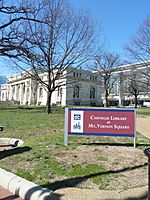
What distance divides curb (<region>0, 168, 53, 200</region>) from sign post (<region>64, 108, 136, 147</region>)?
10.6ft

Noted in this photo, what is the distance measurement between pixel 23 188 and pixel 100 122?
4.05 m

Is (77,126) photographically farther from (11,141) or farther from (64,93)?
(64,93)

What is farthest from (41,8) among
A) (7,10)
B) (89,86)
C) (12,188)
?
(89,86)

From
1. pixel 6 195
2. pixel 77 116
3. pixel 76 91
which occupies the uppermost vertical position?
pixel 76 91

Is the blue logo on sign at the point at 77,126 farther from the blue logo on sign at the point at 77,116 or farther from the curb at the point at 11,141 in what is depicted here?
the curb at the point at 11,141

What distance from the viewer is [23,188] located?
15.4 feet

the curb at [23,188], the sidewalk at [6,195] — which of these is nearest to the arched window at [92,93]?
the curb at [23,188]

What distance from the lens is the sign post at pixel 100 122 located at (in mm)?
8195

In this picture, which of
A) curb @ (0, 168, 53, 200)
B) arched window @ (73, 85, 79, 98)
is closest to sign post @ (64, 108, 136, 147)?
curb @ (0, 168, 53, 200)

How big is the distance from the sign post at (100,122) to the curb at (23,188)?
3.23 m

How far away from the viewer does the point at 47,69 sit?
88.5 feet

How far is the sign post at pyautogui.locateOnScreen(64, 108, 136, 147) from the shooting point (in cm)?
820

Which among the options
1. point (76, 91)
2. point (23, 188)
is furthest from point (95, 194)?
point (76, 91)

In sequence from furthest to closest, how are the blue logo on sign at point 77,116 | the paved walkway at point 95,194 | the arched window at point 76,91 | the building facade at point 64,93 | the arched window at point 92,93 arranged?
the arched window at point 92,93 → the arched window at point 76,91 → the building facade at point 64,93 → the blue logo on sign at point 77,116 → the paved walkway at point 95,194
